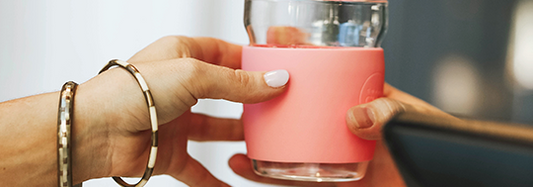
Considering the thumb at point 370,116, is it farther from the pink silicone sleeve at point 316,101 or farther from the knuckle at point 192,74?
the knuckle at point 192,74

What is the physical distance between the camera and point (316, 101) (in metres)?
0.53

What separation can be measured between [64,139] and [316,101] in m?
0.35

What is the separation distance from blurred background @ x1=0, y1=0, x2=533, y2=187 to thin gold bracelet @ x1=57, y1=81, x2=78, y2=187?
52 centimetres

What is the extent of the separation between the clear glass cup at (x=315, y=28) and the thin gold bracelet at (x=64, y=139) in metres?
0.27

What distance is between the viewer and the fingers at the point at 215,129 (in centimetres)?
90

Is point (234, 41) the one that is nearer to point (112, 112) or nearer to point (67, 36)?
point (67, 36)

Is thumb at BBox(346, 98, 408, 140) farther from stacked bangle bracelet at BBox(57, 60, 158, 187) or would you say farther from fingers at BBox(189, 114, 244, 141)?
fingers at BBox(189, 114, 244, 141)

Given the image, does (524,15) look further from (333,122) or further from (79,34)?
(79,34)

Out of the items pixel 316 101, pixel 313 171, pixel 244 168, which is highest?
pixel 316 101

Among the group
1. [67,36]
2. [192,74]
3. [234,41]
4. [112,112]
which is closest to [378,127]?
[192,74]

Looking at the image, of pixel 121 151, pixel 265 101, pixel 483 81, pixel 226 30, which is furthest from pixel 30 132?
pixel 483 81

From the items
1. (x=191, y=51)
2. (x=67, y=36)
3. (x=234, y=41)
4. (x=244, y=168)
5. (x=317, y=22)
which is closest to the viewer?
(x=317, y=22)

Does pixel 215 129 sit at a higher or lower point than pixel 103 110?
lower

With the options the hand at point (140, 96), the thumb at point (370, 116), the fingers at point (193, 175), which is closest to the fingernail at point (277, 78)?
the hand at point (140, 96)
